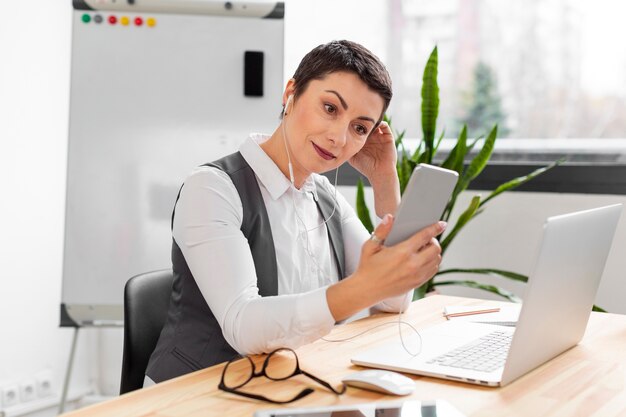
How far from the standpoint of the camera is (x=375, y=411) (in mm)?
1040

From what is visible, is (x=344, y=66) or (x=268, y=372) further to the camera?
(x=344, y=66)

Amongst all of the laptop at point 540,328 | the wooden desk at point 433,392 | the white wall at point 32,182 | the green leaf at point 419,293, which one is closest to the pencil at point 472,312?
the laptop at point 540,328

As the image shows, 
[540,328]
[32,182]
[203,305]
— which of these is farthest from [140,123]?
[540,328]

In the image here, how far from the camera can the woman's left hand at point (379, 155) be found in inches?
74.2

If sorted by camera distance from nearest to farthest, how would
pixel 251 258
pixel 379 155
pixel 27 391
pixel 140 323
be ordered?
pixel 251 258 < pixel 140 323 < pixel 379 155 < pixel 27 391

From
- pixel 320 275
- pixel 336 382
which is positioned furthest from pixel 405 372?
pixel 320 275

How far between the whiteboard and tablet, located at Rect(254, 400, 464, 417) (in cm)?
183

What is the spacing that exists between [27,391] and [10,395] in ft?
0.24

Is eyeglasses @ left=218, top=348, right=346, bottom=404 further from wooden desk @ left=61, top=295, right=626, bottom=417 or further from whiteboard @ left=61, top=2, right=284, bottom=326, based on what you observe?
whiteboard @ left=61, top=2, right=284, bottom=326

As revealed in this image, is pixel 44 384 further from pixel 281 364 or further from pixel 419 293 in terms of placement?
pixel 281 364

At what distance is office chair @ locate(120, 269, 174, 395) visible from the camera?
5.37ft

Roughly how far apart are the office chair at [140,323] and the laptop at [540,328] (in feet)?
1.84

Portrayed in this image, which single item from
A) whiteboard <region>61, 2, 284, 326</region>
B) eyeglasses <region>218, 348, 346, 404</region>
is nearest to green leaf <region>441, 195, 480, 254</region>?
whiteboard <region>61, 2, 284, 326</region>

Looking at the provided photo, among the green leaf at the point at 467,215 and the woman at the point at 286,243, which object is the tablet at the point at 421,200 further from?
the green leaf at the point at 467,215
